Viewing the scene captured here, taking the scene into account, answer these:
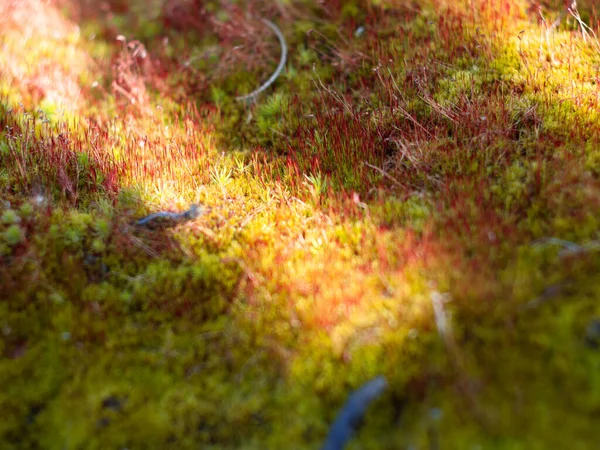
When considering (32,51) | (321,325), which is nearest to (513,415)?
(321,325)

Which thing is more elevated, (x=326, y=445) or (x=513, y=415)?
(x=513, y=415)

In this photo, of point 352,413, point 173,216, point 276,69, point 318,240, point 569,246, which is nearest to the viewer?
point 352,413

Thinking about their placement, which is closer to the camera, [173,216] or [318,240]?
[318,240]

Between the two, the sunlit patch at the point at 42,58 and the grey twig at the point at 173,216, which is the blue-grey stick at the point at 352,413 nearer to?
→ the grey twig at the point at 173,216

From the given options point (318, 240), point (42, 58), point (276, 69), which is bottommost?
point (318, 240)

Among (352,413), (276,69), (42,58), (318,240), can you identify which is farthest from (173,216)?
(42,58)

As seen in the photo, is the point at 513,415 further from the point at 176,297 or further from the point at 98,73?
the point at 98,73

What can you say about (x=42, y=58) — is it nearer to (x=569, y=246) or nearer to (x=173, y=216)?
(x=173, y=216)

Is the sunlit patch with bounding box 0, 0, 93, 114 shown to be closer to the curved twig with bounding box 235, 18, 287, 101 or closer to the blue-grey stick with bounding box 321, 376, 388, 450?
the curved twig with bounding box 235, 18, 287, 101
